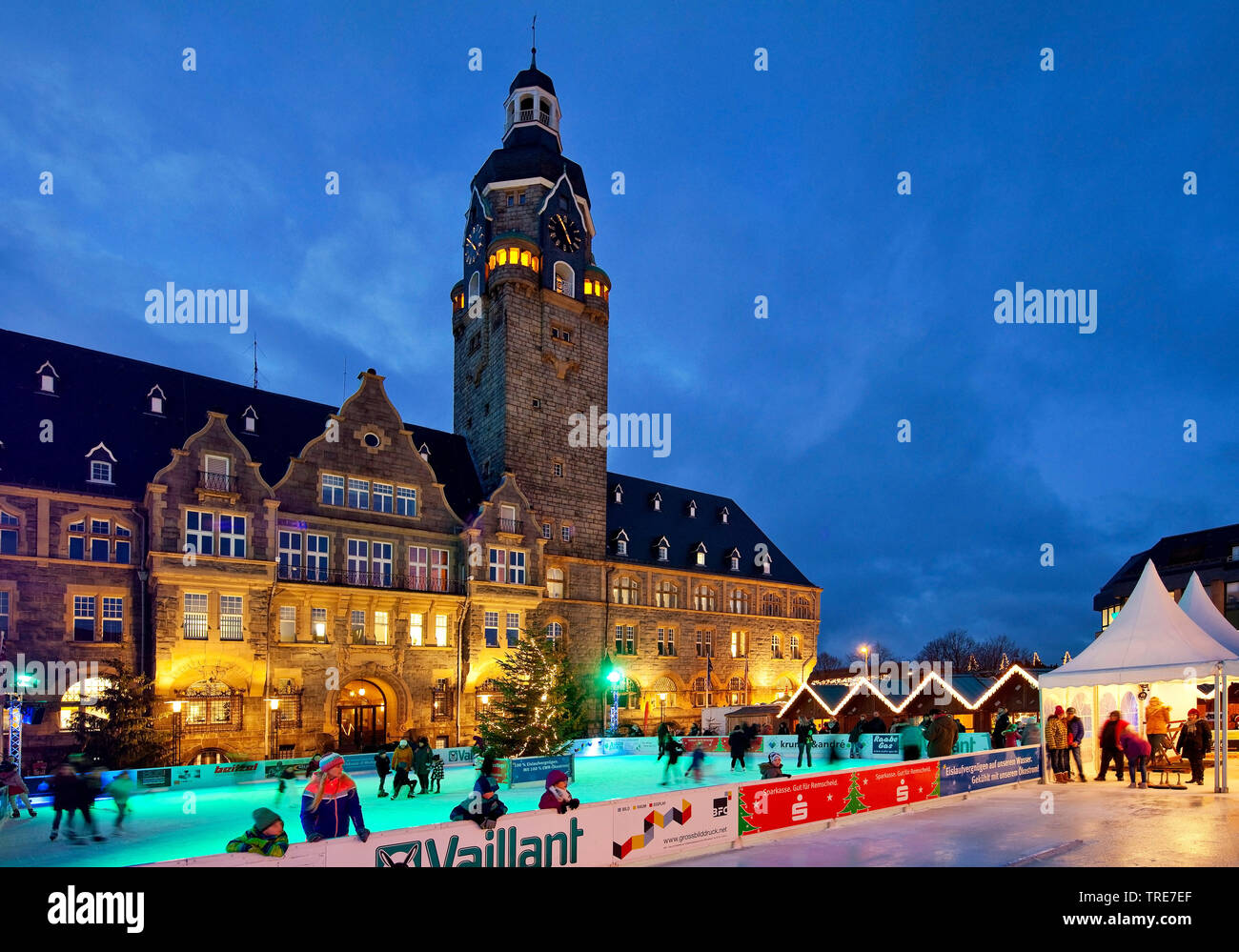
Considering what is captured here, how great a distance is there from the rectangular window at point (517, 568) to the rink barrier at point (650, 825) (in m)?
27.5

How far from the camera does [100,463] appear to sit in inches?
1367

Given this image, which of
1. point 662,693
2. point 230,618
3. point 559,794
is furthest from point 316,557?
point 559,794

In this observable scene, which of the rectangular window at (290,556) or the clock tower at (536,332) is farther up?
the clock tower at (536,332)

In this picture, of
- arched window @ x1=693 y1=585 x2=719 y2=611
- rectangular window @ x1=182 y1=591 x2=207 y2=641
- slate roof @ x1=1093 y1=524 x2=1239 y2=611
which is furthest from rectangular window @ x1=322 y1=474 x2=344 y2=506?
slate roof @ x1=1093 y1=524 x2=1239 y2=611

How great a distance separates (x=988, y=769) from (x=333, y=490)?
29.9 meters

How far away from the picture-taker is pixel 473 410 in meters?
52.2

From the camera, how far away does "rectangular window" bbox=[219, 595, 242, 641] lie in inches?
1367

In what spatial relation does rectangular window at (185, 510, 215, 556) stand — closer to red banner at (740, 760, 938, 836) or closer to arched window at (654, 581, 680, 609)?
red banner at (740, 760, 938, 836)

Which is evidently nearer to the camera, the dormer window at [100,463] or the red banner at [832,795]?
the red banner at [832,795]

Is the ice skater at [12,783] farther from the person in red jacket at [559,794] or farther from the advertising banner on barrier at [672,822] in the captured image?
the advertising banner on barrier at [672,822]

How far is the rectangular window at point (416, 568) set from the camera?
41.6 metres

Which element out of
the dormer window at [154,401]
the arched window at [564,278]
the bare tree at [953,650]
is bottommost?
the bare tree at [953,650]

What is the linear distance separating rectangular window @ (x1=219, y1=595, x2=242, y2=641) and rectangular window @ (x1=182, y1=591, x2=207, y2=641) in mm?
681

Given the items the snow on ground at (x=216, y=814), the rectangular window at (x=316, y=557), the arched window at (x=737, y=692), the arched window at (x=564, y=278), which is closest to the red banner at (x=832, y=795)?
the snow on ground at (x=216, y=814)
